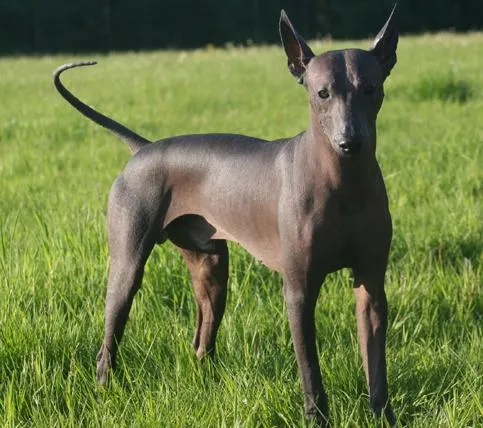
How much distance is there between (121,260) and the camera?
3.00m

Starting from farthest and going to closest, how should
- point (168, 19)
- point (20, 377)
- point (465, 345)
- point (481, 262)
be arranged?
point (168, 19)
point (481, 262)
point (465, 345)
point (20, 377)

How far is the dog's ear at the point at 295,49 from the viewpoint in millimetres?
2520

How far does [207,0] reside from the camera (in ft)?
135

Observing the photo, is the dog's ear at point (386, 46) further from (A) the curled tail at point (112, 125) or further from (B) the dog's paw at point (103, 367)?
(B) the dog's paw at point (103, 367)

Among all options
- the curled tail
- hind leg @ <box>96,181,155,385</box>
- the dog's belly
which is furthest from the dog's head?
the curled tail

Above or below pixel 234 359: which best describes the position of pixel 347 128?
above

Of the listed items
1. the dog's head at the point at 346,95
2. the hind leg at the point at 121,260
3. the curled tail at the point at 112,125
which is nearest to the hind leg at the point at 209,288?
the hind leg at the point at 121,260

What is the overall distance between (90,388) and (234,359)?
1.67ft

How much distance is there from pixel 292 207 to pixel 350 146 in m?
0.34

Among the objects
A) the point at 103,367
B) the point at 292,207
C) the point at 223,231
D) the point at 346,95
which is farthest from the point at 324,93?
the point at 103,367

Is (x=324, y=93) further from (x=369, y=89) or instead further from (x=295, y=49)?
(x=295, y=49)

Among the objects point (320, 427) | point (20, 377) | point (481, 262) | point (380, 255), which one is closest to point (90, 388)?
point (20, 377)

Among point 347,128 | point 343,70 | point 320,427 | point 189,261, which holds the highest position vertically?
point 343,70

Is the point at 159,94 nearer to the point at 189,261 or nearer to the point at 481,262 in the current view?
the point at 481,262
